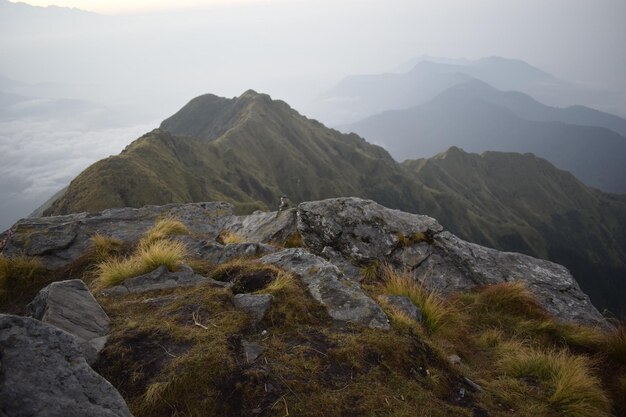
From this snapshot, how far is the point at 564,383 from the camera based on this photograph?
593 centimetres

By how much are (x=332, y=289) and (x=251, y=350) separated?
2516mm

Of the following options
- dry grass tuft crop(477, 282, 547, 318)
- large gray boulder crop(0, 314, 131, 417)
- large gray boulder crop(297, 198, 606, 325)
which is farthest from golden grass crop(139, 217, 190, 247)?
dry grass tuft crop(477, 282, 547, 318)

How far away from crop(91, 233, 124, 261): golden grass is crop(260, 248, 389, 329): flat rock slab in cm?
439

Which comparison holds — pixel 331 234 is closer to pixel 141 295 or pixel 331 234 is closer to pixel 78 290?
pixel 141 295

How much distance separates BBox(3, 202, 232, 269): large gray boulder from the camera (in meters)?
9.86

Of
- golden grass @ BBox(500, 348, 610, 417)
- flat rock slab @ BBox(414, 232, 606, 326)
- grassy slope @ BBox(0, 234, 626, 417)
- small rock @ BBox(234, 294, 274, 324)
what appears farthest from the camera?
flat rock slab @ BBox(414, 232, 606, 326)

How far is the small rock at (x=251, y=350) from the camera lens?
16.6ft

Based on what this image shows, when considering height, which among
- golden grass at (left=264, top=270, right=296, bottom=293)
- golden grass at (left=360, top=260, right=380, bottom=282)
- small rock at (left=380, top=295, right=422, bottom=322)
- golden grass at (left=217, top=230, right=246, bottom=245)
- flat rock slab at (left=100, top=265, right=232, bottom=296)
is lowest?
golden grass at (left=360, top=260, right=380, bottom=282)

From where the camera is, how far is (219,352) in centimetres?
493

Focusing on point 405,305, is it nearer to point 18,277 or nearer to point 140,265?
point 140,265

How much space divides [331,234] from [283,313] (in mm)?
7162

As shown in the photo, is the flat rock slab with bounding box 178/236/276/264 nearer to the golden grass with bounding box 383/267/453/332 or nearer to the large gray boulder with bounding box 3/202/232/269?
the large gray boulder with bounding box 3/202/232/269

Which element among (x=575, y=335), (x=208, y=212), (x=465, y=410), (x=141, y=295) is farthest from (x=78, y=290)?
(x=575, y=335)

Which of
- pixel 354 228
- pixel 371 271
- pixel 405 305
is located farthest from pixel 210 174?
pixel 405 305
